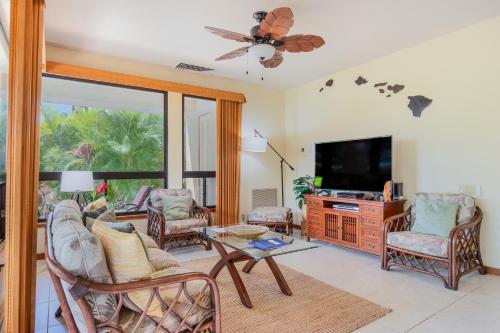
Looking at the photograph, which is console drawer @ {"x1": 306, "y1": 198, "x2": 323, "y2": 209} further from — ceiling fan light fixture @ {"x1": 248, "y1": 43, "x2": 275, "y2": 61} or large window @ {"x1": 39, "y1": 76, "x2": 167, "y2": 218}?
ceiling fan light fixture @ {"x1": 248, "y1": 43, "x2": 275, "y2": 61}

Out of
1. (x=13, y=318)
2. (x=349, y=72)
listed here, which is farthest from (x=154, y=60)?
(x=13, y=318)

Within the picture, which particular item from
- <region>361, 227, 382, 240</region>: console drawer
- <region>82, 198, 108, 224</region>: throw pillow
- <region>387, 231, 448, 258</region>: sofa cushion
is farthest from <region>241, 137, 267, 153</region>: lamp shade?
<region>82, 198, 108, 224</region>: throw pillow

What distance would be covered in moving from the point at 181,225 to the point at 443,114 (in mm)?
3557

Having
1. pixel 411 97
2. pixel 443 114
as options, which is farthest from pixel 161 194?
pixel 443 114

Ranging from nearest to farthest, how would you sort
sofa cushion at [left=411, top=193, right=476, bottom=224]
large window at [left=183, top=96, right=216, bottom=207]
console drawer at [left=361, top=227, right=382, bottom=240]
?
1. sofa cushion at [left=411, top=193, right=476, bottom=224]
2. console drawer at [left=361, top=227, right=382, bottom=240]
3. large window at [left=183, top=96, right=216, bottom=207]

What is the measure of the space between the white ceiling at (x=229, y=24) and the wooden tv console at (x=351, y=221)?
204 centimetres

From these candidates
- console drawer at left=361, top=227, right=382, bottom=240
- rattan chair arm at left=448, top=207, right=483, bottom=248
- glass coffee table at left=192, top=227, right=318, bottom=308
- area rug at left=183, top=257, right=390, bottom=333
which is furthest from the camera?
console drawer at left=361, top=227, right=382, bottom=240

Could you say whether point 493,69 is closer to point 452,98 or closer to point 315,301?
point 452,98

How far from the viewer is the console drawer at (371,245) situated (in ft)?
12.2

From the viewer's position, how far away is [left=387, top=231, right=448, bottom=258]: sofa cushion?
288cm

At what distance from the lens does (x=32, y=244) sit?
186cm

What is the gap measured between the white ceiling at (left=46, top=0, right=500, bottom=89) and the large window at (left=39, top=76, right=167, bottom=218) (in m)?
0.62

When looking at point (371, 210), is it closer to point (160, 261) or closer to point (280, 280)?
point (280, 280)

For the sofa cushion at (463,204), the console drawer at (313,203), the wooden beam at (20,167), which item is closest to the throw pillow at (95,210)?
the wooden beam at (20,167)
